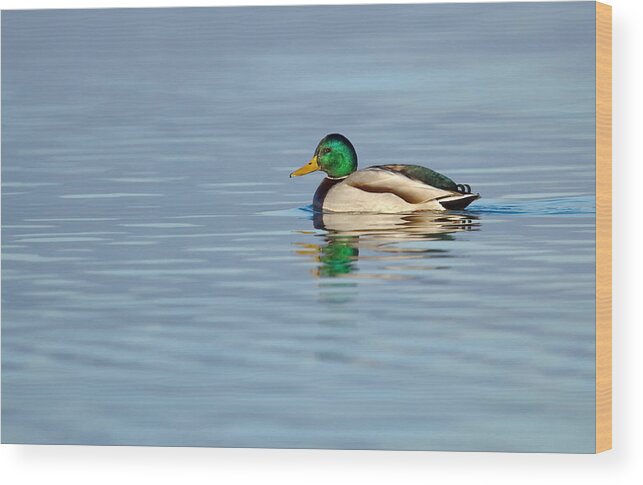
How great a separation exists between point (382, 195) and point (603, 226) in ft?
2.69

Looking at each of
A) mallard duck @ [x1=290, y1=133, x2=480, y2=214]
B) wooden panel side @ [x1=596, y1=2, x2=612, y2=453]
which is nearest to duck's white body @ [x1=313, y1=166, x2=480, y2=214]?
mallard duck @ [x1=290, y1=133, x2=480, y2=214]

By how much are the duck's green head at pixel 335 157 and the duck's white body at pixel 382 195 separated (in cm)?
3

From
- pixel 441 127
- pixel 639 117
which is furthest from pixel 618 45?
pixel 441 127

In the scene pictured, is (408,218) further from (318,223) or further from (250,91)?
(250,91)

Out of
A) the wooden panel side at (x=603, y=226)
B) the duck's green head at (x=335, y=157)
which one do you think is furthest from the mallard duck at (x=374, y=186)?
the wooden panel side at (x=603, y=226)

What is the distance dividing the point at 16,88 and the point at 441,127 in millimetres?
1632

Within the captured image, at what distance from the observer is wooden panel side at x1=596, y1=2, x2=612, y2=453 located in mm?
6051

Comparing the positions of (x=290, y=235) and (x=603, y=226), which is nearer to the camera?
(x=603, y=226)

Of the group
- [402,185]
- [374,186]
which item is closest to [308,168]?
[374,186]

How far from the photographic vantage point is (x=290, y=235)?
6.26m

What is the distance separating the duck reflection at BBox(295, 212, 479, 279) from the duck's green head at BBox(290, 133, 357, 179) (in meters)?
0.17

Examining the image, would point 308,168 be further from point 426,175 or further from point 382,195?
point 426,175

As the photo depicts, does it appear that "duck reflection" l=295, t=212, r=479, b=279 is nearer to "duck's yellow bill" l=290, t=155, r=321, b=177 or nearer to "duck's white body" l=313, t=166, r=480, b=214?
"duck's white body" l=313, t=166, r=480, b=214

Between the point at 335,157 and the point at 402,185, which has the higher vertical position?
the point at 335,157
